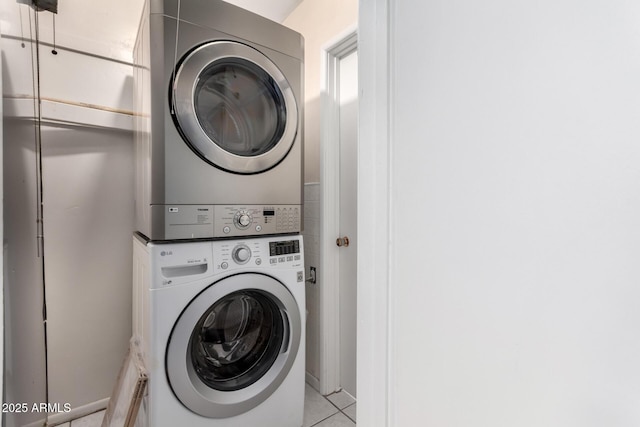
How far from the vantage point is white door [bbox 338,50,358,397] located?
171 cm

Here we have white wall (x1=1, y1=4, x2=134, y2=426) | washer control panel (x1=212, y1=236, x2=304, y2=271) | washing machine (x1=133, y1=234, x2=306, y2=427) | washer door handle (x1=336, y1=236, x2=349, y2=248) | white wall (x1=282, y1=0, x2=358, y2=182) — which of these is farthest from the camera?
washer door handle (x1=336, y1=236, x2=349, y2=248)

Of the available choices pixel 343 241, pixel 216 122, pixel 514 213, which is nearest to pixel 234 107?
pixel 216 122

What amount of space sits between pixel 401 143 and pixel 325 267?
50.2 inches

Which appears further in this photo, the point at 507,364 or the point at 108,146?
the point at 108,146

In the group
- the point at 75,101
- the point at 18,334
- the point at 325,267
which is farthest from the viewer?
the point at 325,267

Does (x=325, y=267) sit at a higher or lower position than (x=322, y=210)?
lower

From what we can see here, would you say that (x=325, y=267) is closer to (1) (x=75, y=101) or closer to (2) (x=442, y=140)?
(2) (x=442, y=140)

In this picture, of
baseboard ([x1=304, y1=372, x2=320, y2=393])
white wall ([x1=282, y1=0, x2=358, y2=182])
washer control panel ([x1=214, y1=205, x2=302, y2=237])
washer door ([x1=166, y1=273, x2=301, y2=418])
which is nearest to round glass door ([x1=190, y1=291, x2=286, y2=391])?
washer door ([x1=166, y1=273, x2=301, y2=418])

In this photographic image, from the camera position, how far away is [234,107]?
4.24 ft

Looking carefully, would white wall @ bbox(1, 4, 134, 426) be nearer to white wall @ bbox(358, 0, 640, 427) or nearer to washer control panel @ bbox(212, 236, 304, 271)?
washer control panel @ bbox(212, 236, 304, 271)

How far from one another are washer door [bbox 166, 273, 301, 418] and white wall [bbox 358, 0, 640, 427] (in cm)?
83

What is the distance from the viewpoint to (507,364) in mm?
363

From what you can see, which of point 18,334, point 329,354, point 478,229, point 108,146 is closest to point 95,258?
point 18,334

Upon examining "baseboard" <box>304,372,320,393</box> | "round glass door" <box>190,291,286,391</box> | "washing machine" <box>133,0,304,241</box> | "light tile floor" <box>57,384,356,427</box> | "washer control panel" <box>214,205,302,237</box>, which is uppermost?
"washing machine" <box>133,0,304,241</box>
